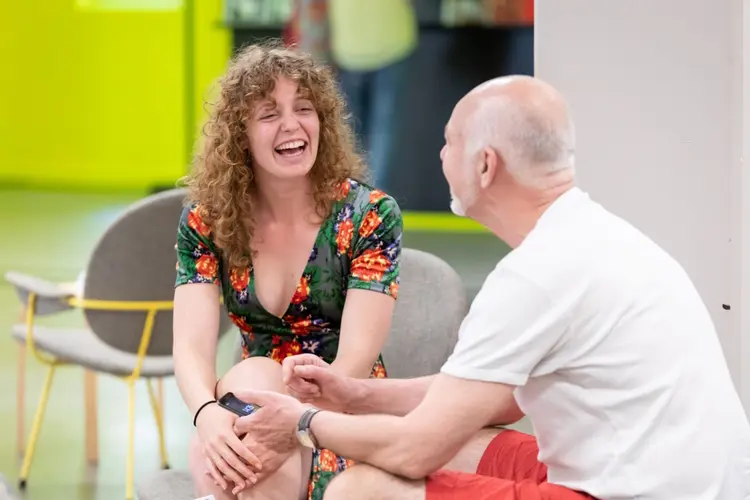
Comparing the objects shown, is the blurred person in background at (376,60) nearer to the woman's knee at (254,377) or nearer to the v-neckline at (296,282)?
the v-neckline at (296,282)

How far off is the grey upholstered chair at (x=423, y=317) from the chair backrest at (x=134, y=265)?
93 cm

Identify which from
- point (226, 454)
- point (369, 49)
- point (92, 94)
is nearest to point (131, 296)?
point (226, 454)

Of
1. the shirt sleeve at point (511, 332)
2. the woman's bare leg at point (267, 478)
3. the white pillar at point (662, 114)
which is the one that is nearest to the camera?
the shirt sleeve at point (511, 332)

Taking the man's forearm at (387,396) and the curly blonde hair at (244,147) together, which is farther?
the curly blonde hair at (244,147)

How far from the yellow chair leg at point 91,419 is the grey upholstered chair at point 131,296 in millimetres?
279

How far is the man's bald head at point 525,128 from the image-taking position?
5.93 ft

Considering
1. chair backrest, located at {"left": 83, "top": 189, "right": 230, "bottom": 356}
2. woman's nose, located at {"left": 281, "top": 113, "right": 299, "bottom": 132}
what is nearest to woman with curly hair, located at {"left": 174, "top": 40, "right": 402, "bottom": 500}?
woman's nose, located at {"left": 281, "top": 113, "right": 299, "bottom": 132}

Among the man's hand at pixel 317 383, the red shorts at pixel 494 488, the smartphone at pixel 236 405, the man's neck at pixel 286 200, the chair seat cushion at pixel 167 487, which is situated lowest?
the chair seat cushion at pixel 167 487

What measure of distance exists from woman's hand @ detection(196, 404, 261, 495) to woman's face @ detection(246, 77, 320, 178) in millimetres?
554

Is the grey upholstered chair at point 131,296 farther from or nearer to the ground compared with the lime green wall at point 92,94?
nearer to the ground

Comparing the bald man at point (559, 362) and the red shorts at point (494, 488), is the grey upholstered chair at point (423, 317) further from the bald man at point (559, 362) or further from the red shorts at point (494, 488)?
the bald man at point (559, 362)

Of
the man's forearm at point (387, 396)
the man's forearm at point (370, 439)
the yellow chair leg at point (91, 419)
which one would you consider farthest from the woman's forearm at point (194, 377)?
the yellow chair leg at point (91, 419)

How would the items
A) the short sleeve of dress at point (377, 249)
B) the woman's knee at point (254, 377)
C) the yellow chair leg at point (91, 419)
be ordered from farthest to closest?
the yellow chair leg at point (91, 419) → the short sleeve of dress at point (377, 249) → the woman's knee at point (254, 377)

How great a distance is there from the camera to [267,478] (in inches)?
88.7
